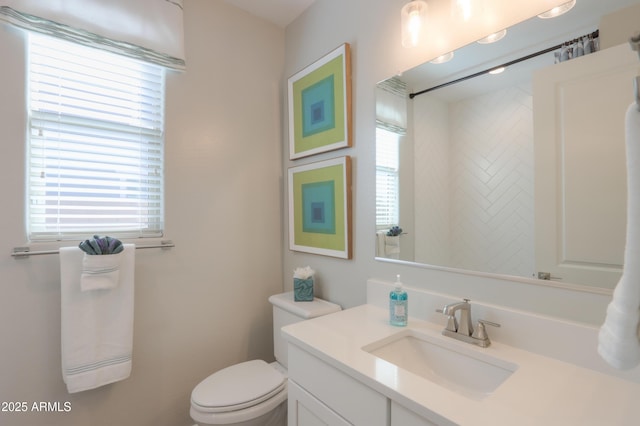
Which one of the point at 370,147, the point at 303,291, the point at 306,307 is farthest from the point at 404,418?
the point at 370,147

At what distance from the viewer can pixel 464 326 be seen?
3.31ft

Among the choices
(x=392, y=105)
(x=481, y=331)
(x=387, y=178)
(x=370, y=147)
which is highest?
(x=392, y=105)

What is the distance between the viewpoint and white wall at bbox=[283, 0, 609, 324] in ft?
3.12

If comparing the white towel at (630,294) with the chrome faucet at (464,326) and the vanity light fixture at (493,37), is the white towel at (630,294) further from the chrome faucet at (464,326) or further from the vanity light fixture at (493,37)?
the vanity light fixture at (493,37)

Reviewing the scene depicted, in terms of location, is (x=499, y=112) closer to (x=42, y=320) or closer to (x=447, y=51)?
(x=447, y=51)

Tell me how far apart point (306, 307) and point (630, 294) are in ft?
4.22

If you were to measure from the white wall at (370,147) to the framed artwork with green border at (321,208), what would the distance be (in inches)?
1.9

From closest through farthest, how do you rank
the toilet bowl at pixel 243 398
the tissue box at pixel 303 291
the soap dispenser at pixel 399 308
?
1. the soap dispenser at pixel 399 308
2. the toilet bowl at pixel 243 398
3. the tissue box at pixel 303 291

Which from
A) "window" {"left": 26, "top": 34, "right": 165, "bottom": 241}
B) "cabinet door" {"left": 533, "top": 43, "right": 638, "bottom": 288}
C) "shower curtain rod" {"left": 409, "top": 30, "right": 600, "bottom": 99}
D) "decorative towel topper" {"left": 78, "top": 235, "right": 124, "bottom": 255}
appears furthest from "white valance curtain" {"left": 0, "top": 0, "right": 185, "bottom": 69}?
"cabinet door" {"left": 533, "top": 43, "right": 638, "bottom": 288}

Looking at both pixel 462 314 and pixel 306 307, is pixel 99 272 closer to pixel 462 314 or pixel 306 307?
pixel 306 307

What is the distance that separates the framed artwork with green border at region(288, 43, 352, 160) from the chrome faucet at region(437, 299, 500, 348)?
913 mm

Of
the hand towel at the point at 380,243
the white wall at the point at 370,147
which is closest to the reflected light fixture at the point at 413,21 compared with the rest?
the white wall at the point at 370,147

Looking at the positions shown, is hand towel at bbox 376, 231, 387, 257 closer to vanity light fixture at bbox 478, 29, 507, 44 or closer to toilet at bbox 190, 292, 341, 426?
toilet at bbox 190, 292, 341, 426

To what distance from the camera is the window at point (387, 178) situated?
138 cm
